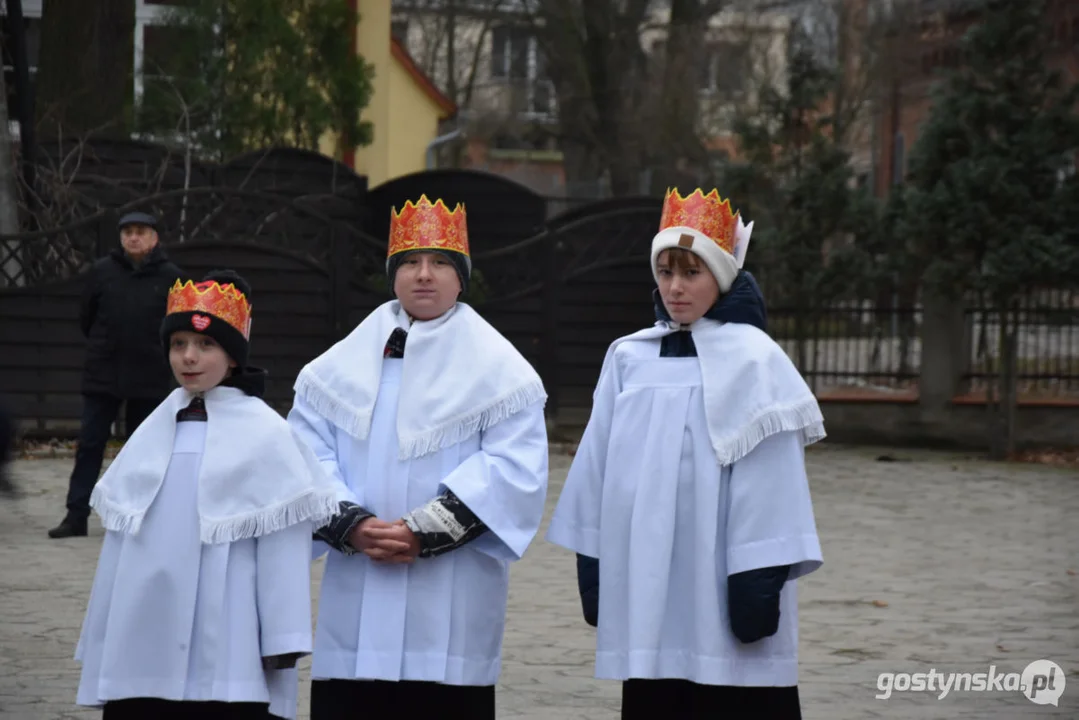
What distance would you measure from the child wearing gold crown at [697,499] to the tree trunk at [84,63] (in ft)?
49.7

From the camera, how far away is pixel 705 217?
16.1 feet

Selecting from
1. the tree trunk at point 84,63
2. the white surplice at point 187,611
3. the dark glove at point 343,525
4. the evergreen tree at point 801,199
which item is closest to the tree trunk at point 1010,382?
the evergreen tree at point 801,199

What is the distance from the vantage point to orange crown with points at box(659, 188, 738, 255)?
4.89 metres

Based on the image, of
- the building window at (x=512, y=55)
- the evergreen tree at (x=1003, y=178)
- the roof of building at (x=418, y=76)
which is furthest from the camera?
the building window at (x=512, y=55)

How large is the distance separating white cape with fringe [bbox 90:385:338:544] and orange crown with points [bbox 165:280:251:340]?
0.65 feet

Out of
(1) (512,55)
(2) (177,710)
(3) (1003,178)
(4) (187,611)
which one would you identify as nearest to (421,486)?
(4) (187,611)

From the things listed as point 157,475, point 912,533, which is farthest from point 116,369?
point 157,475

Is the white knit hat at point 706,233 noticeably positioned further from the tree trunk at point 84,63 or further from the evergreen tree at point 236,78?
the tree trunk at point 84,63

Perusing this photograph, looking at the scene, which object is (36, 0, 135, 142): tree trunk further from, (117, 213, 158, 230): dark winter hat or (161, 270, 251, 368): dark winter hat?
(161, 270, 251, 368): dark winter hat

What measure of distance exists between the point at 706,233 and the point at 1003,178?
11.7 metres

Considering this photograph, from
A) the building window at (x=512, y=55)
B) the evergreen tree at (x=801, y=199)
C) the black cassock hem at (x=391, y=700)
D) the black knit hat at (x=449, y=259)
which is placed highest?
the building window at (x=512, y=55)

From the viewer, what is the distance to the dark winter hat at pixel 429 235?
508cm

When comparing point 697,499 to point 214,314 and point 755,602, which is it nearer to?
point 755,602

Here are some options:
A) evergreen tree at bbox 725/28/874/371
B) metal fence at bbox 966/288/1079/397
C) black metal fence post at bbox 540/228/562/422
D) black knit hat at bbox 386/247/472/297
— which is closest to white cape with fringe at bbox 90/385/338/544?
black knit hat at bbox 386/247/472/297
